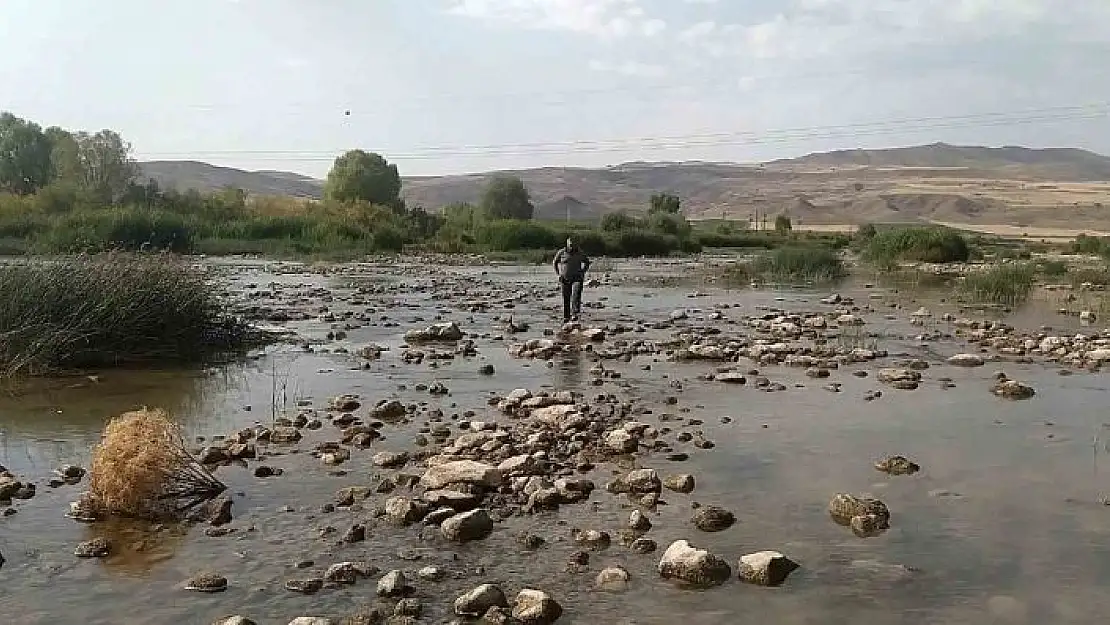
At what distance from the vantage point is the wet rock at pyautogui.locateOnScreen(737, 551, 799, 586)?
6.79 m

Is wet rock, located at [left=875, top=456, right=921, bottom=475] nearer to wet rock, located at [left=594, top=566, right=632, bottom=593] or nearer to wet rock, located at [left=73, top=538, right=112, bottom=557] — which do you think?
wet rock, located at [left=594, top=566, right=632, bottom=593]

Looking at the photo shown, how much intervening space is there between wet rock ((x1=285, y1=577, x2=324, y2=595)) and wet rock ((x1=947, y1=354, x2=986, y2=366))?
12.9 metres

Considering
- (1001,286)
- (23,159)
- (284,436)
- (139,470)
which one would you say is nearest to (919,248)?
(1001,286)

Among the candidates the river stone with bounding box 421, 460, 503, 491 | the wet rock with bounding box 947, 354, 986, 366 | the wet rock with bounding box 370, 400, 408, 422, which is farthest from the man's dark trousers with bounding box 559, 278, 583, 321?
the river stone with bounding box 421, 460, 503, 491

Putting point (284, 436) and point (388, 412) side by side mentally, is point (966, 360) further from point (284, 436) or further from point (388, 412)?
point (284, 436)

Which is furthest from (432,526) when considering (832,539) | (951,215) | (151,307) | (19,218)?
(951,215)

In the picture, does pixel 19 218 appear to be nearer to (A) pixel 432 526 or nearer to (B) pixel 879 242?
(B) pixel 879 242

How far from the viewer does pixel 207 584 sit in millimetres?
6625

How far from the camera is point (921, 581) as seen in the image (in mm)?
6887

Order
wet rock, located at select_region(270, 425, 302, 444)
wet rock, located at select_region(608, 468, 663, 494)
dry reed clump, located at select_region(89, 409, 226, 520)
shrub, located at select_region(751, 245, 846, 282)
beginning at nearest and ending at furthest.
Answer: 1. dry reed clump, located at select_region(89, 409, 226, 520)
2. wet rock, located at select_region(608, 468, 663, 494)
3. wet rock, located at select_region(270, 425, 302, 444)
4. shrub, located at select_region(751, 245, 846, 282)

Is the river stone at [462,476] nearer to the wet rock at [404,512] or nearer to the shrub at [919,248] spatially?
the wet rock at [404,512]

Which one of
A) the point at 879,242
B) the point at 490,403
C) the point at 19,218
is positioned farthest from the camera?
the point at 19,218

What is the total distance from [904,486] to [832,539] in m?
1.84

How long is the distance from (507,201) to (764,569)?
324 feet
